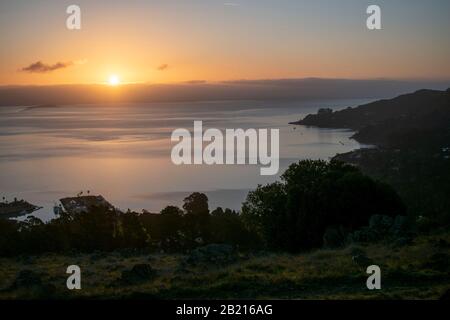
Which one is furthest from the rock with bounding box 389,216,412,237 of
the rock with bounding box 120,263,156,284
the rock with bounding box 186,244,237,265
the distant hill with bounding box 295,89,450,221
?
the distant hill with bounding box 295,89,450,221

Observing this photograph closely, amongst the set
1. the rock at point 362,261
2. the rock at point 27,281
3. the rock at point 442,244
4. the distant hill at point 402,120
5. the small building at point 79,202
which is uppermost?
the distant hill at point 402,120

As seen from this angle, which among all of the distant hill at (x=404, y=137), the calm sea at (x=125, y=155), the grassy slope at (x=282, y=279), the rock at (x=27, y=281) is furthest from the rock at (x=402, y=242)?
the distant hill at (x=404, y=137)

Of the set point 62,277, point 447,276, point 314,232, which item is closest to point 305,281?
point 447,276

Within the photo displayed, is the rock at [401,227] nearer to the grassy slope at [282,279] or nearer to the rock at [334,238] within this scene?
the grassy slope at [282,279]

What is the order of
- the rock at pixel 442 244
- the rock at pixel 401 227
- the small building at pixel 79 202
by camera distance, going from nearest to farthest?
the rock at pixel 442 244 < the rock at pixel 401 227 < the small building at pixel 79 202

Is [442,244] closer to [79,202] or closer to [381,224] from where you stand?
[381,224]
